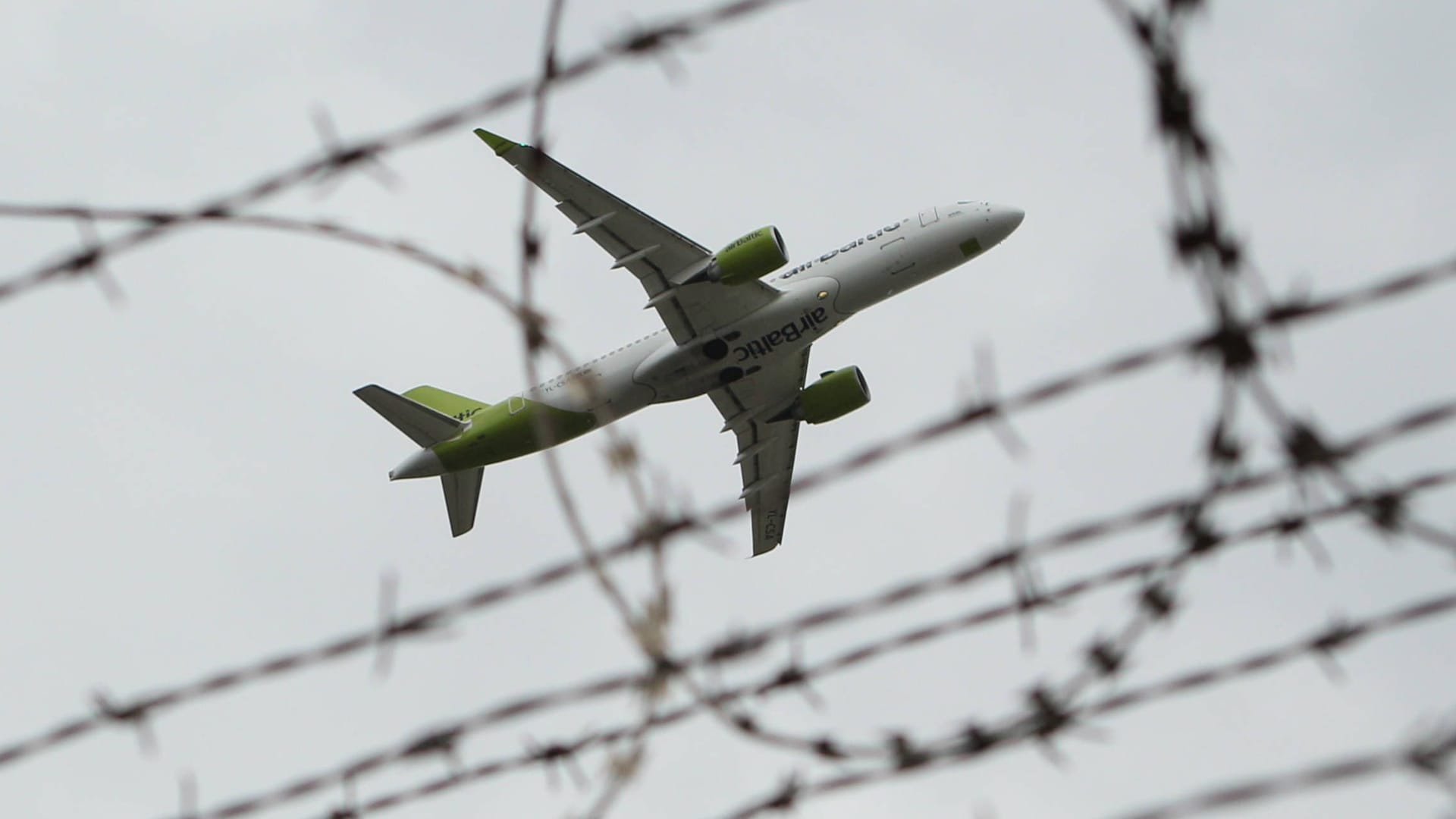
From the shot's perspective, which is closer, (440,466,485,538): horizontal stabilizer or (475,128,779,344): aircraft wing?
(475,128,779,344): aircraft wing

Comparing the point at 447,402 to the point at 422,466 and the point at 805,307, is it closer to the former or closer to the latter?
the point at 422,466

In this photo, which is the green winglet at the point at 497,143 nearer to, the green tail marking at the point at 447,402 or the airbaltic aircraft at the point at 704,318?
the airbaltic aircraft at the point at 704,318

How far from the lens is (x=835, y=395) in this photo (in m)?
30.9

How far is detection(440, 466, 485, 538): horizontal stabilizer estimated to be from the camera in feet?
105

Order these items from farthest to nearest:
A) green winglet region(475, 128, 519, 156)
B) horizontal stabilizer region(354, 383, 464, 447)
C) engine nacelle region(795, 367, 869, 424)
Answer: engine nacelle region(795, 367, 869, 424)
horizontal stabilizer region(354, 383, 464, 447)
green winglet region(475, 128, 519, 156)

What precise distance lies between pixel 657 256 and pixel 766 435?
6259 millimetres

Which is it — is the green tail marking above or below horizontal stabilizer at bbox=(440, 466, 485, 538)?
above

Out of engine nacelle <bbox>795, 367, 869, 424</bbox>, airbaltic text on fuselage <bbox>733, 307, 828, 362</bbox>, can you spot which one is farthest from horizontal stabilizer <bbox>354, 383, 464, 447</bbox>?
engine nacelle <bbox>795, 367, 869, 424</bbox>

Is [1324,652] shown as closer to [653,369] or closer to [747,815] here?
[747,815]

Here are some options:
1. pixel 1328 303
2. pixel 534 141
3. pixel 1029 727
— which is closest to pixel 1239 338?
pixel 1328 303

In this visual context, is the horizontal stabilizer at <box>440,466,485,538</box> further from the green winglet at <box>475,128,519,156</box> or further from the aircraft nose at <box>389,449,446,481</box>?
the green winglet at <box>475,128,519,156</box>

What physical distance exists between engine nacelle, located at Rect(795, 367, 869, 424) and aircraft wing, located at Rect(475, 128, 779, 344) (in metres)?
3.19

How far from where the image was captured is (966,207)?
91.3 feet

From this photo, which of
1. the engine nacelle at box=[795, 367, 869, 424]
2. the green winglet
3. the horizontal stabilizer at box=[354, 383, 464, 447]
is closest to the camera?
the green winglet
